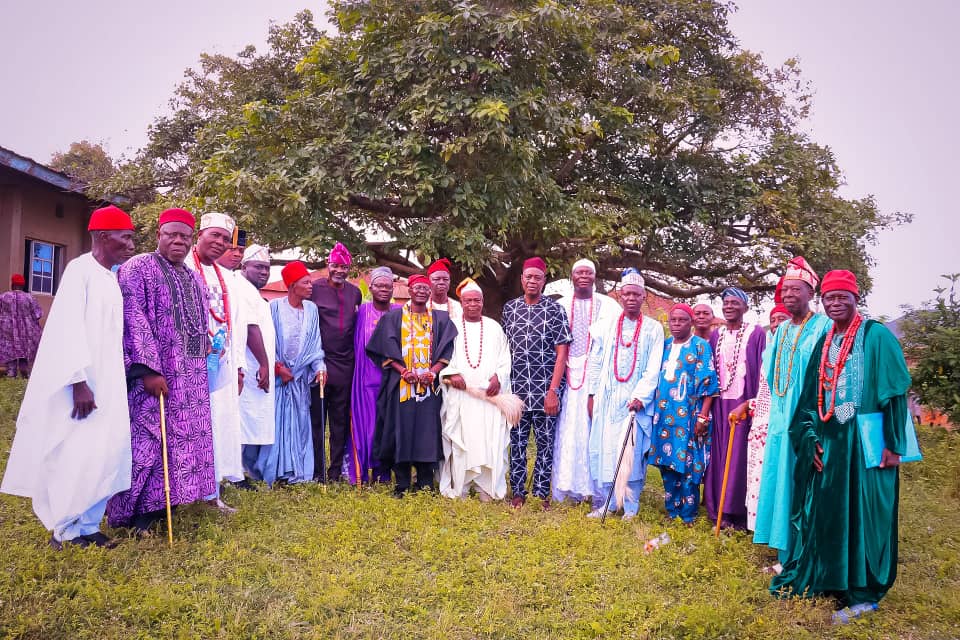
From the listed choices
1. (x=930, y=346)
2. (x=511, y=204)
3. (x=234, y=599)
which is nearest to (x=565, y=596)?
(x=234, y=599)

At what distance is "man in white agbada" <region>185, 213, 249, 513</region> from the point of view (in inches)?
210

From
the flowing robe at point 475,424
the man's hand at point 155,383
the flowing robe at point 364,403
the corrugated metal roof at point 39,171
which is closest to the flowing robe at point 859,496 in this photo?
the flowing robe at point 475,424

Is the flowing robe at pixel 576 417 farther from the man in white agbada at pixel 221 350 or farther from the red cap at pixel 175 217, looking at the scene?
the red cap at pixel 175 217

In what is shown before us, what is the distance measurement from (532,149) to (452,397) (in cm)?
378

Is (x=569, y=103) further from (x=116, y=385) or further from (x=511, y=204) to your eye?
(x=116, y=385)

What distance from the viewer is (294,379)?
6.50 metres

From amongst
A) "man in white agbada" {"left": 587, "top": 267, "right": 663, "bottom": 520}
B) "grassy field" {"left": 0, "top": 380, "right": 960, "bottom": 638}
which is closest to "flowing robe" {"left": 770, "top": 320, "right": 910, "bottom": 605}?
"grassy field" {"left": 0, "top": 380, "right": 960, "bottom": 638}

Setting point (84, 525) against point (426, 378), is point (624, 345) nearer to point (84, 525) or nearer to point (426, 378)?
point (426, 378)

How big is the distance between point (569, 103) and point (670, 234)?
329 centimetres

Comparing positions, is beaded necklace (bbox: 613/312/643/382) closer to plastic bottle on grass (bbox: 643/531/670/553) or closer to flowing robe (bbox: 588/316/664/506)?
flowing robe (bbox: 588/316/664/506)

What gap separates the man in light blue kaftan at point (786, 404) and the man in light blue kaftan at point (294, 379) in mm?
3786

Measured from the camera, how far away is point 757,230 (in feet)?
38.9

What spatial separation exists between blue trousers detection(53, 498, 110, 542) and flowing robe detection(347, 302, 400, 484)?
97.0 inches

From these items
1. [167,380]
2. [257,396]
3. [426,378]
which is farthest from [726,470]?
[167,380]
